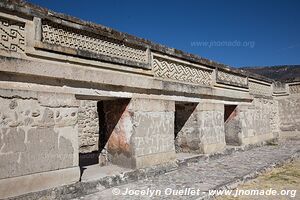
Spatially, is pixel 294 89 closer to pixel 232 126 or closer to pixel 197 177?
pixel 232 126

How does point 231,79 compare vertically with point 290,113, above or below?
above

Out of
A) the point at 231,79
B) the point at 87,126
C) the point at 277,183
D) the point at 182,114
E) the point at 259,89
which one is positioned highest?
the point at 231,79

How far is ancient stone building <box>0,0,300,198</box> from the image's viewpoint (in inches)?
129

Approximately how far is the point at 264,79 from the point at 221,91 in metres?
3.85

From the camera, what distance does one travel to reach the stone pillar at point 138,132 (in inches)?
187

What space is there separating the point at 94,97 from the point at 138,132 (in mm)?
1030

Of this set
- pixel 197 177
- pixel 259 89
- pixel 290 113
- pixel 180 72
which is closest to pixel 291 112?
pixel 290 113

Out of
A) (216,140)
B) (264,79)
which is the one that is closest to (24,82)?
(216,140)

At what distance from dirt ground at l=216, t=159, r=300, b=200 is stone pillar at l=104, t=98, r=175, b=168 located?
5.20ft

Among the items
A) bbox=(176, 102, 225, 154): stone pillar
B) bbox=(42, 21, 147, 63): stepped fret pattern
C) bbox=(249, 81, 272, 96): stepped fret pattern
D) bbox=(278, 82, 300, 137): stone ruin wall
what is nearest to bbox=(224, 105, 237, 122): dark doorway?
bbox=(249, 81, 272, 96): stepped fret pattern

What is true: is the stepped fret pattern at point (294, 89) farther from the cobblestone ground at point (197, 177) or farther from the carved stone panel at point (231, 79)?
the cobblestone ground at point (197, 177)

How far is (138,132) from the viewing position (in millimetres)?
4789

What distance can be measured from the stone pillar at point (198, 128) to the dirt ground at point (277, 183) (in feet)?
5.33

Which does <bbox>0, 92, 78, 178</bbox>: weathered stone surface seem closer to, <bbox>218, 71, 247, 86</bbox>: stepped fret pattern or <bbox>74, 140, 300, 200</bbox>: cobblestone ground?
<bbox>74, 140, 300, 200</bbox>: cobblestone ground
